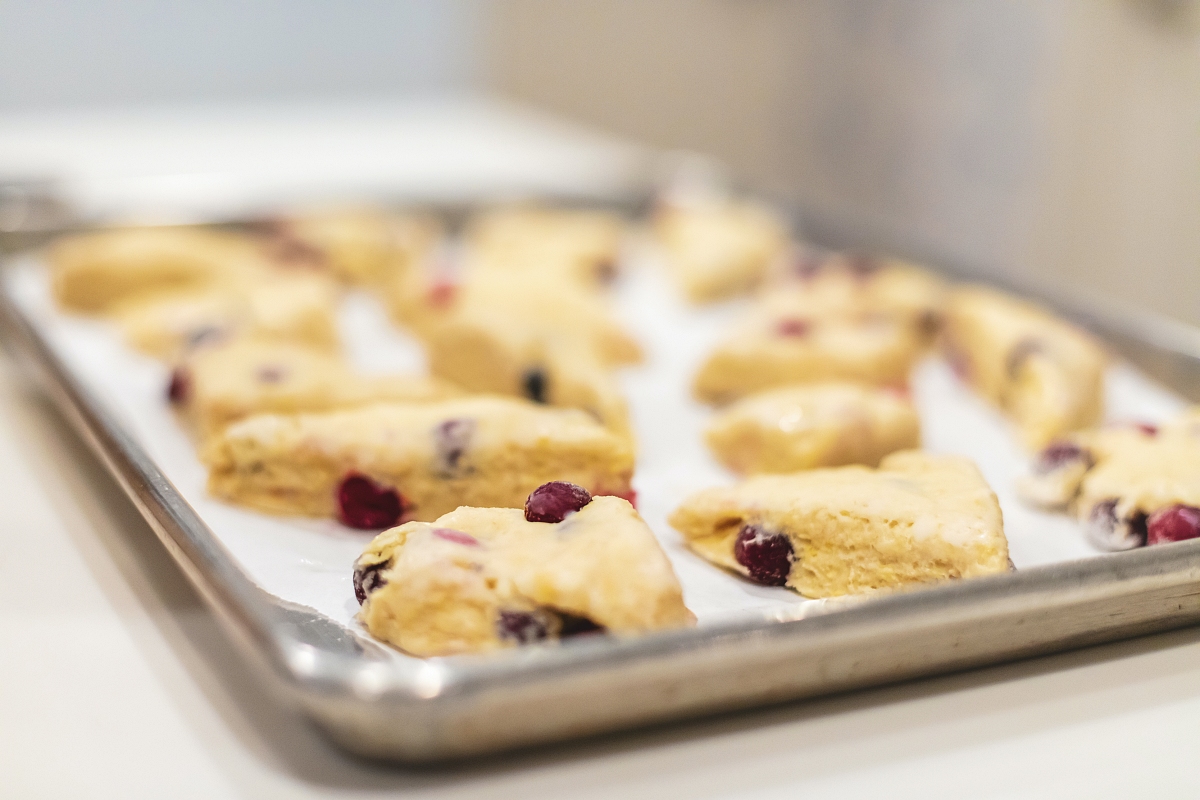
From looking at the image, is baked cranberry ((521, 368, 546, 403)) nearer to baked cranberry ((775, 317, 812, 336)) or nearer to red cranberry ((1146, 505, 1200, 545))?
baked cranberry ((775, 317, 812, 336))

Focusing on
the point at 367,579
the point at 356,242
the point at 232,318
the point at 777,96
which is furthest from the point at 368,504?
the point at 777,96

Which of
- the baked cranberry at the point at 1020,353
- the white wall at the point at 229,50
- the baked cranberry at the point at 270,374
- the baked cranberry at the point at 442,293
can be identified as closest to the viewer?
the baked cranberry at the point at 270,374

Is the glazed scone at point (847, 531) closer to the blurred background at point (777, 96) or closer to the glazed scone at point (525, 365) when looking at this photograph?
the glazed scone at point (525, 365)

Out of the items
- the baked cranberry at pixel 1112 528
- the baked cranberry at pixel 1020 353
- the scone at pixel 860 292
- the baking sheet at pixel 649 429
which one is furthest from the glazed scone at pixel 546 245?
the baked cranberry at pixel 1112 528

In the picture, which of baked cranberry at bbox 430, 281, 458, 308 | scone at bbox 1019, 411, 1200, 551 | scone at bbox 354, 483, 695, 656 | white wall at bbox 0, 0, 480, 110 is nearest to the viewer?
scone at bbox 354, 483, 695, 656

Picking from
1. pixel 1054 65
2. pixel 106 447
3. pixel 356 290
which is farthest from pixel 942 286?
pixel 106 447

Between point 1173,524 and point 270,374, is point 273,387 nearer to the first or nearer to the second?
point 270,374

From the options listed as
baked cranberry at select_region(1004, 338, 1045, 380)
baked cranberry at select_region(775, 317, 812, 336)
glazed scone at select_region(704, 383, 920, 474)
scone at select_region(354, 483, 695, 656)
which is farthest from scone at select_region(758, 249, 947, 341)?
scone at select_region(354, 483, 695, 656)
